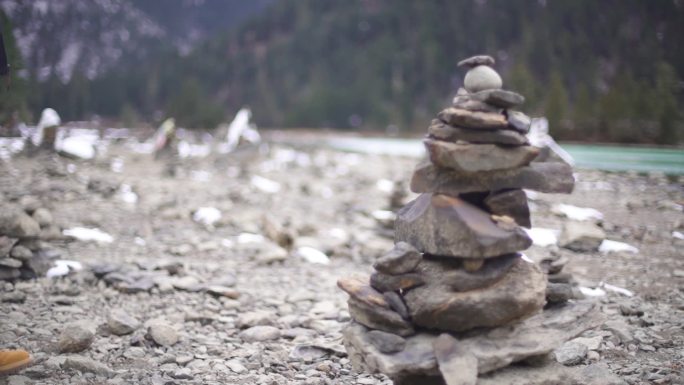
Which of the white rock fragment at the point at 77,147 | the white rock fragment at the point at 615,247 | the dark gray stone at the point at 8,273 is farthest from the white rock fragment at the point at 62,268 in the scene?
the white rock fragment at the point at 615,247

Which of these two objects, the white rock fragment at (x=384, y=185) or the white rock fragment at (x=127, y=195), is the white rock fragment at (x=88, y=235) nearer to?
the white rock fragment at (x=127, y=195)

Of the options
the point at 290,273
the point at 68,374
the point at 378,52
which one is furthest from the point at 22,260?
the point at 378,52

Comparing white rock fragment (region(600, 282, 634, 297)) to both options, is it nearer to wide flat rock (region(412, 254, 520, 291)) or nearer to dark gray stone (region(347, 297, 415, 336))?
wide flat rock (region(412, 254, 520, 291))

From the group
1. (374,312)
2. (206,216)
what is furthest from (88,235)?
(374,312)

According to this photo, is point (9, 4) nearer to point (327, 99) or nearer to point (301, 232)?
point (301, 232)

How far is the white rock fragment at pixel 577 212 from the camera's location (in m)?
11.4

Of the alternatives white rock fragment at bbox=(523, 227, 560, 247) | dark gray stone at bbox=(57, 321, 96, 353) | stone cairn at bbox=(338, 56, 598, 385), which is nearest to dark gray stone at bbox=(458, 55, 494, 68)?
stone cairn at bbox=(338, 56, 598, 385)

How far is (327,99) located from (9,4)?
265 feet

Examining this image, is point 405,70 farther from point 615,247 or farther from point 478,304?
point 478,304

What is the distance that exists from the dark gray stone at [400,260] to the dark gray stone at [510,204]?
3.24 feet

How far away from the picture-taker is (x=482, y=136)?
524 cm

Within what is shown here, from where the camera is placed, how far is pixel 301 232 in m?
14.4

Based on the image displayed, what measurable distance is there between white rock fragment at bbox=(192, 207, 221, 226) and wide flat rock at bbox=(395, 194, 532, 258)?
1044cm

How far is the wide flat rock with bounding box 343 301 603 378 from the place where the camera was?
5.03 meters
